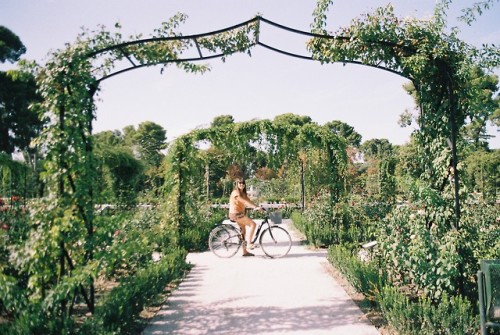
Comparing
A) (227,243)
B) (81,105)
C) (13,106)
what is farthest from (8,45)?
(81,105)

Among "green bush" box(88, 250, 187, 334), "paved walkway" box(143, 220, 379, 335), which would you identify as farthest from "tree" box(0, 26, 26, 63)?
"green bush" box(88, 250, 187, 334)

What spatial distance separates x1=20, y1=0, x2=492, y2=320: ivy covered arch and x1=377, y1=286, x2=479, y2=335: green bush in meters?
1.20

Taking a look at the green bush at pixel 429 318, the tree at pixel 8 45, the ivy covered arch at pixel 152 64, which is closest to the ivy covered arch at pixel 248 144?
the ivy covered arch at pixel 152 64

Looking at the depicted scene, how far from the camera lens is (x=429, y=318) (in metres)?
3.32

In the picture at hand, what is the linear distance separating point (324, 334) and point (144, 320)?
6.63ft

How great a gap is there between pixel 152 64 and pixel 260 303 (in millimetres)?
3415

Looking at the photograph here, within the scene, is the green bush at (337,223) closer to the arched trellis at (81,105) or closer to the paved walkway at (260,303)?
the paved walkway at (260,303)

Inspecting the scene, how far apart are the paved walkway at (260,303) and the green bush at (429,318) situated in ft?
1.32

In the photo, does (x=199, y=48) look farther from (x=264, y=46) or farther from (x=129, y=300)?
(x=129, y=300)

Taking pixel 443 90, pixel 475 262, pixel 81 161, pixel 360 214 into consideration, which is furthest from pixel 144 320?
pixel 360 214

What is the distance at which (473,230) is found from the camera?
4.30 metres

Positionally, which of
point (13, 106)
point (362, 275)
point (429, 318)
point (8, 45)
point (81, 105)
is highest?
point (8, 45)

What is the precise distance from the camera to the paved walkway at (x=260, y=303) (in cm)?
400

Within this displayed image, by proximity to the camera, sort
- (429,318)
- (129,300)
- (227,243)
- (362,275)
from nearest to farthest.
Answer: (429,318) < (129,300) < (362,275) < (227,243)
